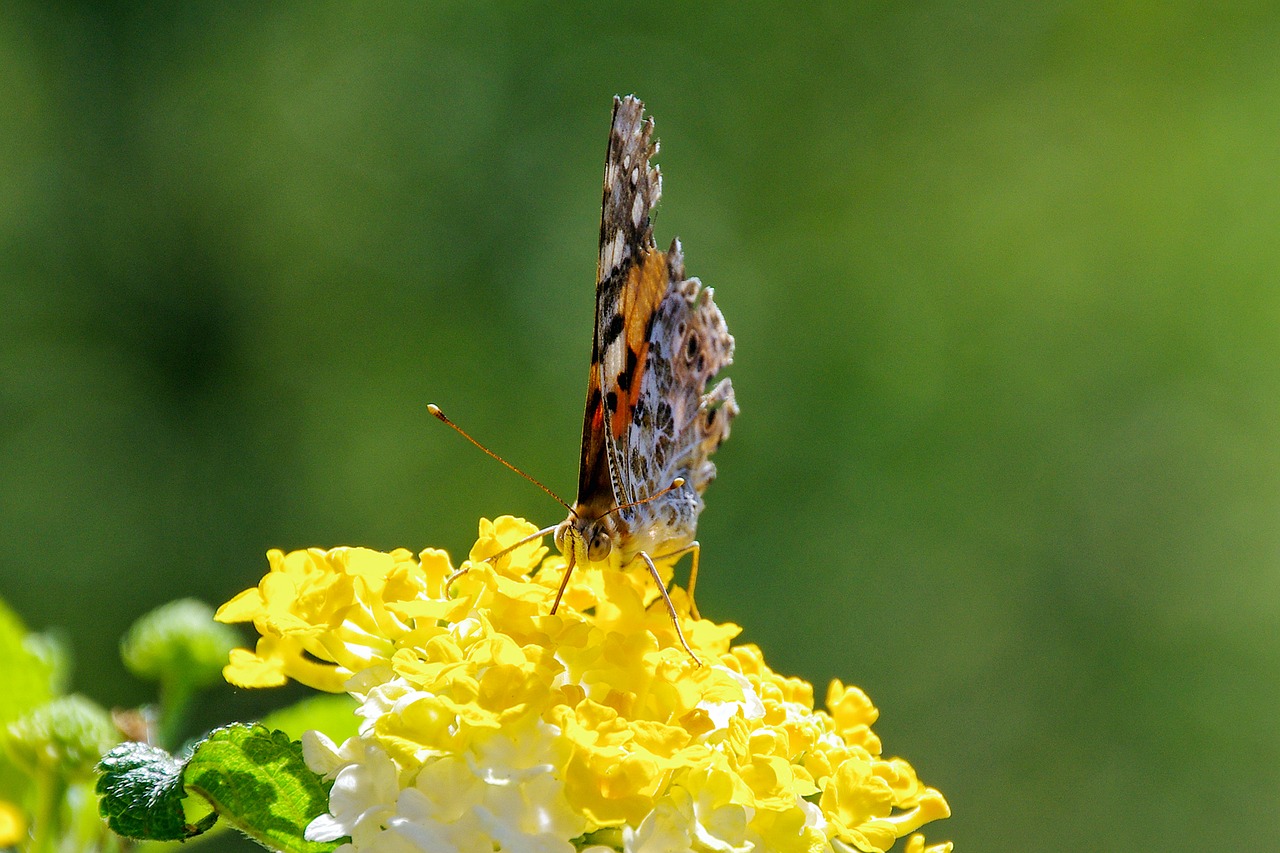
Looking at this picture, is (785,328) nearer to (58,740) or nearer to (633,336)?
(633,336)

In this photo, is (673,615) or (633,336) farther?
(633,336)

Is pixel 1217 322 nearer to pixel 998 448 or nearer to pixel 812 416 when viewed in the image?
pixel 998 448

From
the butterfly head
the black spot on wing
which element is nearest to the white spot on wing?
the black spot on wing

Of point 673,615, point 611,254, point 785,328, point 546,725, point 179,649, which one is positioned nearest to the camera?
point 546,725

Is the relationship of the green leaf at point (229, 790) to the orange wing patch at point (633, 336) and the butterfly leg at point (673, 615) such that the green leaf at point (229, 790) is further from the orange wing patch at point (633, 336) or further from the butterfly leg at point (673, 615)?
the orange wing patch at point (633, 336)

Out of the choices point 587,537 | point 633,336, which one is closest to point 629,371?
point 633,336

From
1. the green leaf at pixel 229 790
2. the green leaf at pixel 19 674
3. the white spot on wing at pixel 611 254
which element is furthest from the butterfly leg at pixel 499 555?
the green leaf at pixel 19 674

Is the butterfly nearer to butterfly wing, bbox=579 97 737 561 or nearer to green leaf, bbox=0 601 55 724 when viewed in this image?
butterfly wing, bbox=579 97 737 561
